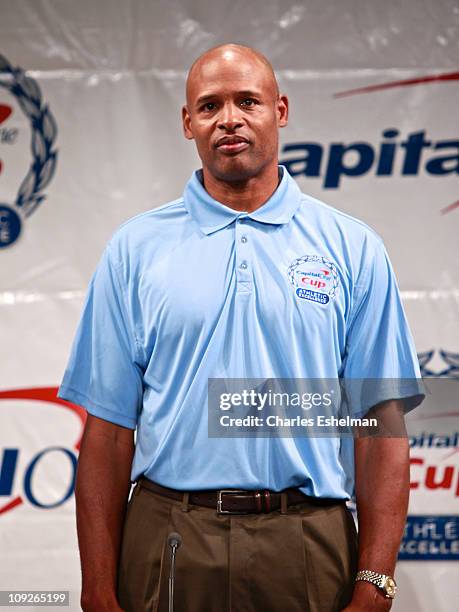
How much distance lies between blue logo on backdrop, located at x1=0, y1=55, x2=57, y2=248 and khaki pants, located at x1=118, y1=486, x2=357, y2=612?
1.41m

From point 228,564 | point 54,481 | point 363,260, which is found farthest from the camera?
point 54,481

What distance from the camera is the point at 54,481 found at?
2.72 m

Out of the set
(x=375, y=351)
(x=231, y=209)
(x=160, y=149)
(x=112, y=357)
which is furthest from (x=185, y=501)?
(x=160, y=149)

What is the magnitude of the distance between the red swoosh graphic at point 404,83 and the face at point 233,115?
1.09m

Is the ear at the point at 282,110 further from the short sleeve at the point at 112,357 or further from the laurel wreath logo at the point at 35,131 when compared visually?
the laurel wreath logo at the point at 35,131

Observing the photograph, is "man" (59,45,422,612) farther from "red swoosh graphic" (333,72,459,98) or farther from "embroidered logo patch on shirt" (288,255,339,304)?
"red swoosh graphic" (333,72,459,98)

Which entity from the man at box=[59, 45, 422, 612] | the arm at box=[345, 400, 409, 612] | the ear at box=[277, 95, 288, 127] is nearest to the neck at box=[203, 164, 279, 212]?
the man at box=[59, 45, 422, 612]

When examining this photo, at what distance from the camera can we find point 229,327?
1568mm

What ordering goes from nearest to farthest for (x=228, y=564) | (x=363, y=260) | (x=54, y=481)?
(x=228, y=564) → (x=363, y=260) → (x=54, y=481)

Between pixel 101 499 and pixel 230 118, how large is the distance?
747 millimetres

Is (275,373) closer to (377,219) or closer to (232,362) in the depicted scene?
(232,362)

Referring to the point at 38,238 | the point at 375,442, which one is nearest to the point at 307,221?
the point at 375,442

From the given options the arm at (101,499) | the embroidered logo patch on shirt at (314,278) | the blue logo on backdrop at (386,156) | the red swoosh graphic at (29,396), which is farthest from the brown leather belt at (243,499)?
the blue logo on backdrop at (386,156)

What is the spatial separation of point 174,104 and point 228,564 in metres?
1.61
